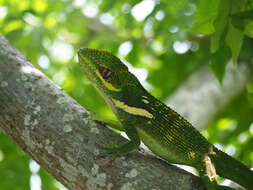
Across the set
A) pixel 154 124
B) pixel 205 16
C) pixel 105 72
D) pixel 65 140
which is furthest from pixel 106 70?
pixel 205 16

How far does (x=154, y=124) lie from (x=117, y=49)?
133 inches

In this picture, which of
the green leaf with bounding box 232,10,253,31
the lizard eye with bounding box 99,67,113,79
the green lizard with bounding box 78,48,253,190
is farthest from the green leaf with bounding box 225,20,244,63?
the lizard eye with bounding box 99,67,113,79

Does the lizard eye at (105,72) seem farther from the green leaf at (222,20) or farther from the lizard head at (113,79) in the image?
the green leaf at (222,20)

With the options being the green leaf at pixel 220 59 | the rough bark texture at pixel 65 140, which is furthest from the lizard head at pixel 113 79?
the green leaf at pixel 220 59

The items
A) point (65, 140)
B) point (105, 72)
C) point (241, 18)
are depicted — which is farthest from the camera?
point (105, 72)

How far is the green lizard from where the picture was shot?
3.21 m

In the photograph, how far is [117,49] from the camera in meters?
6.48

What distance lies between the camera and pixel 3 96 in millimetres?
3131

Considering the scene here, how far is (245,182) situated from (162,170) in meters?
0.73

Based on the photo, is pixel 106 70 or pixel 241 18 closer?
pixel 241 18

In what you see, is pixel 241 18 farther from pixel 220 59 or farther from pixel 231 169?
pixel 231 169

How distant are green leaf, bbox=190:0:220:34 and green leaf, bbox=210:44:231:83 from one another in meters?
0.15

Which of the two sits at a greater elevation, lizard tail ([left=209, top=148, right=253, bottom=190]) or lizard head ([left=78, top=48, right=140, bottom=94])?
lizard head ([left=78, top=48, right=140, bottom=94])

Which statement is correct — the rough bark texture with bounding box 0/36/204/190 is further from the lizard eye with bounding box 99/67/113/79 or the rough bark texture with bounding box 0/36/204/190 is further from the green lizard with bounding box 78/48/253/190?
the lizard eye with bounding box 99/67/113/79
